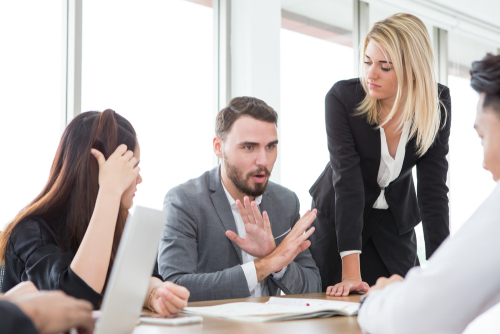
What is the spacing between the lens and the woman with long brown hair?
125 centimetres

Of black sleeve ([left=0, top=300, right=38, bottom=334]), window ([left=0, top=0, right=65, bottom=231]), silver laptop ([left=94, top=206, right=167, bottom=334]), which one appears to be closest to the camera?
black sleeve ([left=0, top=300, right=38, bottom=334])

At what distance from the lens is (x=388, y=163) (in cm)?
205

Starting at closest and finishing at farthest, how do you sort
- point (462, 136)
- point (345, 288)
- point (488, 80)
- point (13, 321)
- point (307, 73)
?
point (13, 321), point (488, 80), point (345, 288), point (307, 73), point (462, 136)

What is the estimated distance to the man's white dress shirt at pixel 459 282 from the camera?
0.74m

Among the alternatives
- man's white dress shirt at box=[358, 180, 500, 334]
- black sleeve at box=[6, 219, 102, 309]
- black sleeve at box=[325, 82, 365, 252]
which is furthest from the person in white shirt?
black sleeve at box=[325, 82, 365, 252]

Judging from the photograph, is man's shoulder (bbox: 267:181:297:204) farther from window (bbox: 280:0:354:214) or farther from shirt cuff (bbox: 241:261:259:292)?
window (bbox: 280:0:354:214)

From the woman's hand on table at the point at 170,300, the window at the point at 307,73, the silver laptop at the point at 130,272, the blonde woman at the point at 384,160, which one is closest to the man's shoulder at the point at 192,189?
the blonde woman at the point at 384,160

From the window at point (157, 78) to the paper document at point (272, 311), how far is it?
210 cm

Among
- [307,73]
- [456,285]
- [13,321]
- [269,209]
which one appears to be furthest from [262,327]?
[307,73]

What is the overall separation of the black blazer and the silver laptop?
116cm

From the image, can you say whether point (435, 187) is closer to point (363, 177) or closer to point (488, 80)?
point (363, 177)

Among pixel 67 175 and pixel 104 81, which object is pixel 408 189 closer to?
pixel 67 175

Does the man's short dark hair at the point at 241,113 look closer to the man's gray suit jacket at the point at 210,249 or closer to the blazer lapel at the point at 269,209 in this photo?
the man's gray suit jacket at the point at 210,249

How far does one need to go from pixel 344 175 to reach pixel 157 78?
1.97 metres
